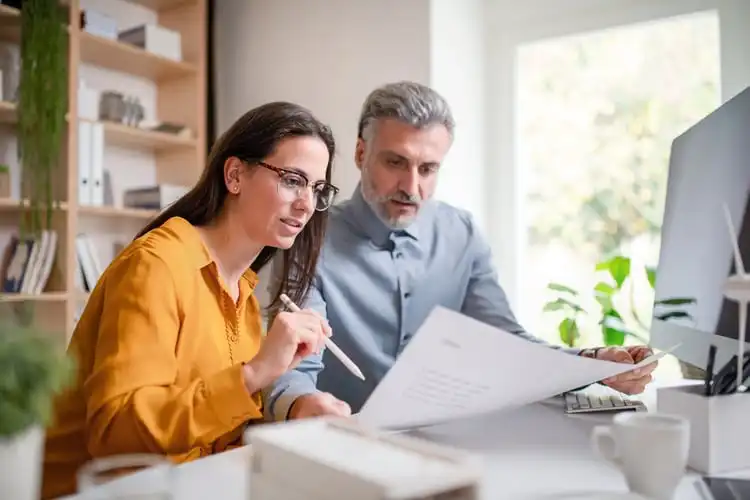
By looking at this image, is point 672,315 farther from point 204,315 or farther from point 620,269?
point 620,269

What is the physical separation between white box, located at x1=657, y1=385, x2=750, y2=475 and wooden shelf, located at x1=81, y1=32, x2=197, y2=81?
8.40 ft

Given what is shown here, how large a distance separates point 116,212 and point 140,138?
39 cm

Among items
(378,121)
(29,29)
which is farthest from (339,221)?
(29,29)

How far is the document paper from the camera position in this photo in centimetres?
73

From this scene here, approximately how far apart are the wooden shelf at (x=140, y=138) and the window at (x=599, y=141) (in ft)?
4.79

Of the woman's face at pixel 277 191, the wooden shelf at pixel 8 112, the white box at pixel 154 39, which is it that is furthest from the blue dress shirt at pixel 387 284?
the white box at pixel 154 39

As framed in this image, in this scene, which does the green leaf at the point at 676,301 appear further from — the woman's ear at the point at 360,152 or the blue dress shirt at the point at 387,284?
the woman's ear at the point at 360,152

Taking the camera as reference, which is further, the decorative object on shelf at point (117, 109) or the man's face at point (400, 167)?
the decorative object on shelf at point (117, 109)

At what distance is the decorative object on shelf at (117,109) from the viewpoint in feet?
9.24

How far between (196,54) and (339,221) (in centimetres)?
176

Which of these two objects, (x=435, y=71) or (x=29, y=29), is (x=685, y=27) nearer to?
(x=435, y=71)

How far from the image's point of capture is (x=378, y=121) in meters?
1.61

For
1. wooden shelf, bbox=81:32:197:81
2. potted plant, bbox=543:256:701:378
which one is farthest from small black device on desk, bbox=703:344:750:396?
wooden shelf, bbox=81:32:197:81

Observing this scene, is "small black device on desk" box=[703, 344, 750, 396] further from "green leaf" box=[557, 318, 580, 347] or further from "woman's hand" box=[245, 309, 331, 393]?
"green leaf" box=[557, 318, 580, 347]
